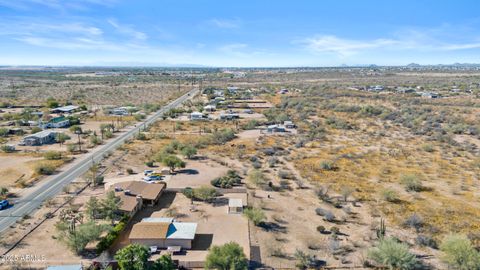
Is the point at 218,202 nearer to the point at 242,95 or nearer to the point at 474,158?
the point at 474,158

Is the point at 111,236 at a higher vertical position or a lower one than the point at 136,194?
lower

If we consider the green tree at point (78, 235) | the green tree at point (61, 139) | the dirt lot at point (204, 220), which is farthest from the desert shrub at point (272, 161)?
the green tree at point (61, 139)

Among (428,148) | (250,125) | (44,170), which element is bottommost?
(44,170)

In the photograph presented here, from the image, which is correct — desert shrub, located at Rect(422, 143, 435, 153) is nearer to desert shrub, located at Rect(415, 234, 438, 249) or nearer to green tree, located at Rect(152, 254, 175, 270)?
desert shrub, located at Rect(415, 234, 438, 249)

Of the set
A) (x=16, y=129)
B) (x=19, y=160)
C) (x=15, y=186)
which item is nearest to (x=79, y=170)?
(x=15, y=186)

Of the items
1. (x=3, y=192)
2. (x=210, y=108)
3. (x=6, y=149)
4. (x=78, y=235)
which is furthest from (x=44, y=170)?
(x=210, y=108)

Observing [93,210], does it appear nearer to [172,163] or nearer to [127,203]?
[127,203]
